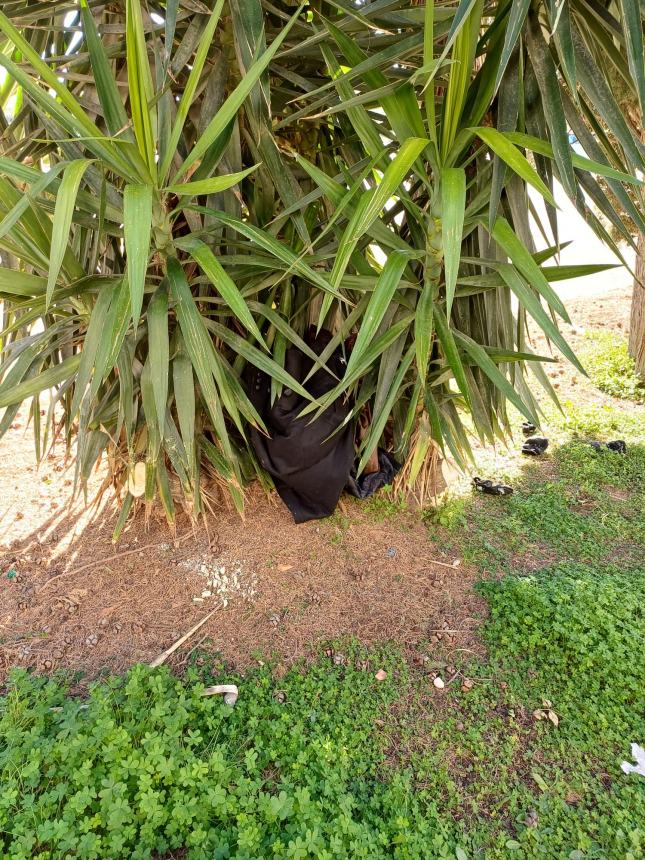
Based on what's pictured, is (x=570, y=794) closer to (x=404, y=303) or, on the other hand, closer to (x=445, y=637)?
(x=445, y=637)

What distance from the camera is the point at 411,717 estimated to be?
1559 millimetres

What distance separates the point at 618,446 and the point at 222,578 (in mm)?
2364

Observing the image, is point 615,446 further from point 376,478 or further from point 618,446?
point 376,478

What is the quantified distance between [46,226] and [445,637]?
5.86 ft

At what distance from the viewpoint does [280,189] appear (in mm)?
1574

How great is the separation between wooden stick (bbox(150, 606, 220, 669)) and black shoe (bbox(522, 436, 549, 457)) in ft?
6.51

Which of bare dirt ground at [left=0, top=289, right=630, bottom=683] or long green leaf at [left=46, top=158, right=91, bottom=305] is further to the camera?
bare dirt ground at [left=0, top=289, right=630, bottom=683]

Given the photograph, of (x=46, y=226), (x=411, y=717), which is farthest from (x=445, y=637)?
(x=46, y=226)

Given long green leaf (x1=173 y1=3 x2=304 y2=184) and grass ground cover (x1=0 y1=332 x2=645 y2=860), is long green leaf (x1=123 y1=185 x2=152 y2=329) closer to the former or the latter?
long green leaf (x1=173 y1=3 x2=304 y2=184)

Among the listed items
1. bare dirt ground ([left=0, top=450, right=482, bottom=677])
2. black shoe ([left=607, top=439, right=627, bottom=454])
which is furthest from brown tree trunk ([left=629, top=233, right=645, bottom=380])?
bare dirt ground ([left=0, top=450, right=482, bottom=677])

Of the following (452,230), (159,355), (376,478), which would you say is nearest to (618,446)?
(376,478)

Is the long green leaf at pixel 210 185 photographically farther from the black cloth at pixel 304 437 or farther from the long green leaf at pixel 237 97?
the black cloth at pixel 304 437

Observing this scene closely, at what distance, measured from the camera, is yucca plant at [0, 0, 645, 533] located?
3.83ft

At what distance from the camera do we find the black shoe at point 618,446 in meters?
2.98
